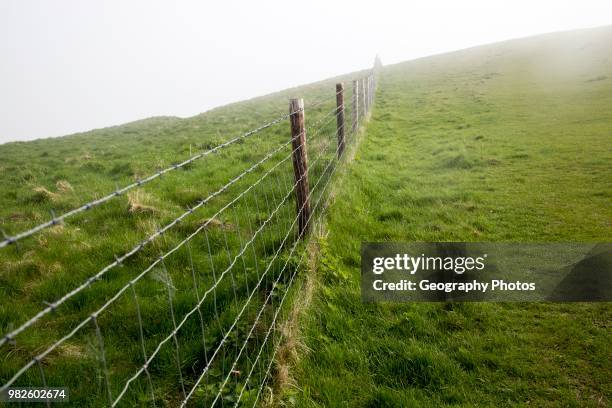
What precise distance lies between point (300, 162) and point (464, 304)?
2.36 metres

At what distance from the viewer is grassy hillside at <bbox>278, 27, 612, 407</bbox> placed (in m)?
3.00

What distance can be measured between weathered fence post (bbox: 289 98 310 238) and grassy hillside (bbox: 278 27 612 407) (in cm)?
41

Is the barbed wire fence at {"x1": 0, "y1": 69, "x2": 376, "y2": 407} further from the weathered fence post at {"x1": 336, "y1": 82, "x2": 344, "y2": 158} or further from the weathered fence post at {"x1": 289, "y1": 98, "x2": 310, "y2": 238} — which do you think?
the weathered fence post at {"x1": 336, "y1": 82, "x2": 344, "y2": 158}

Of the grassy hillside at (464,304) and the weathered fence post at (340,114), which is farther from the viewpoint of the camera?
the weathered fence post at (340,114)

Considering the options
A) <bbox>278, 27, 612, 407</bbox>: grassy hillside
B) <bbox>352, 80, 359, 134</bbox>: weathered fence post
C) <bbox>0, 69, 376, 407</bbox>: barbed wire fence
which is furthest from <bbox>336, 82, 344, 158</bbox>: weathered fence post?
<bbox>0, 69, 376, 407</bbox>: barbed wire fence

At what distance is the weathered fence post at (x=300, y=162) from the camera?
445 centimetres

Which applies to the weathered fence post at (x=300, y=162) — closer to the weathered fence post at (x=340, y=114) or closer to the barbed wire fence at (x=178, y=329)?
the barbed wire fence at (x=178, y=329)

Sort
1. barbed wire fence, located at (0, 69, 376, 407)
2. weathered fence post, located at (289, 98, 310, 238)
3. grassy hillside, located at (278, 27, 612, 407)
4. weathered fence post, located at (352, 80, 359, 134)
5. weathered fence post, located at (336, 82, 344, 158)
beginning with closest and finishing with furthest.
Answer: barbed wire fence, located at (0, 69, 376, 407) → grassy hillside, located at (278, 27, 612, 407) → weathered fence post, located at (289, 98, 310, 238) → weathered fence post, located at (336, 82, 344, 158) → weathered fence post, located at (352, 80, 359, 134)

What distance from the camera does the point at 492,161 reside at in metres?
9.09

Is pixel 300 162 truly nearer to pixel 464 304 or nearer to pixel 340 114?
pixel 464 304

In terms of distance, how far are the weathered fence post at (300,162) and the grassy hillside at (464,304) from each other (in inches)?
16.0

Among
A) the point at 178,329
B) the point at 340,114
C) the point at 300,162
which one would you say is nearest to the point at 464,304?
the point at 300,162

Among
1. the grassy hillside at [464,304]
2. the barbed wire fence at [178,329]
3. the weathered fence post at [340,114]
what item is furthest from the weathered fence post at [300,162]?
the weathered fence post at [340,114]

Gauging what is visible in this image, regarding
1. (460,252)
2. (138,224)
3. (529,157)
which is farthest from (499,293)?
(529,157)
